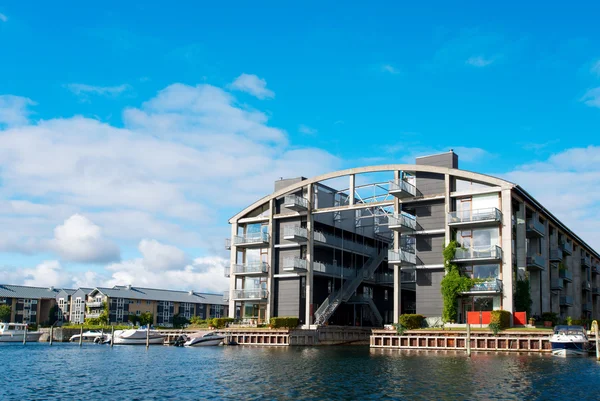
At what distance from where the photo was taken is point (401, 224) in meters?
59.0

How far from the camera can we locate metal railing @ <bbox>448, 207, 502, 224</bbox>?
55031 millimetres

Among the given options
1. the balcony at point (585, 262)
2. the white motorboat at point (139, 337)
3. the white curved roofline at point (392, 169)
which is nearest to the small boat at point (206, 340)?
the white motorboat at point (139, 337)

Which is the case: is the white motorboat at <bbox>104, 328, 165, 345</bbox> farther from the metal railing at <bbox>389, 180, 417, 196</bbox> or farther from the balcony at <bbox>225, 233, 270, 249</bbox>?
the metal railing at <bbox>389, 180, 417, 196</bbox>

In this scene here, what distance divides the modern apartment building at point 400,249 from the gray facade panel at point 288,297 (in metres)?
0.11

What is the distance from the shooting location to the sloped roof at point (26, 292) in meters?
138

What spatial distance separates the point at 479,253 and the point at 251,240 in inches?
1059

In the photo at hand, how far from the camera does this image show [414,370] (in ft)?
120

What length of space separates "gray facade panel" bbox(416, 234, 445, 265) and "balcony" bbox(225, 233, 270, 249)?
1871 centimetres

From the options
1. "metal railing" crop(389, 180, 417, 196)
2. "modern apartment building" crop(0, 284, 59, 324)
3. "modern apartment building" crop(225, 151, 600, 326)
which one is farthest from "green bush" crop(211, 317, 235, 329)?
"modern apartment building" crop(0, 284, 59, 324)

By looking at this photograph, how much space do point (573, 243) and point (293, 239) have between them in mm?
38566

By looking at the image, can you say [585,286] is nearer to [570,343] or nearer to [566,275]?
[566,275]

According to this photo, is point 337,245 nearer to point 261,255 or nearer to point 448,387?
point 261,255

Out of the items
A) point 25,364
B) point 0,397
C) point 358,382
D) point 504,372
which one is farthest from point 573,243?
point 0,397

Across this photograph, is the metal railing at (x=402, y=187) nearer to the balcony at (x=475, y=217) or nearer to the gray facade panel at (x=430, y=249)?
the gray facade panel at (x=430, y=249)
